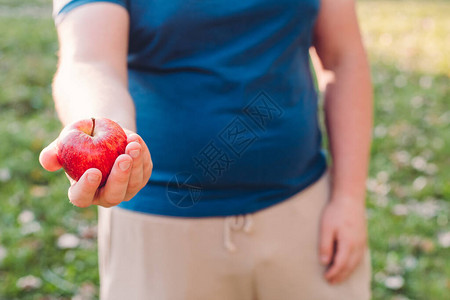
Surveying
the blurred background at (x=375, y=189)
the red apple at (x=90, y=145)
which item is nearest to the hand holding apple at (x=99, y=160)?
the red apple at (x=90, y=145)

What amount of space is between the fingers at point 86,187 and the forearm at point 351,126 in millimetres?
960

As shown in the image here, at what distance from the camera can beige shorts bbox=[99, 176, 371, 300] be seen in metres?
1.47

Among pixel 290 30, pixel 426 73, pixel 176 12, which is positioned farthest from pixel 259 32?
pixel 426 73

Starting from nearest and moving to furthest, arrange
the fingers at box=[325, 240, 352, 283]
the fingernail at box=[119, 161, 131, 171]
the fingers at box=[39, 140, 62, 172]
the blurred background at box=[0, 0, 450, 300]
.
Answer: the fingernail at box=[119, 161, 131, 171]
the fingers at box=[39, 140, 62, 172]
the fingers at box=[325, 240, 352, 283]
the blurred background at box=[0, 0, 450, 300]

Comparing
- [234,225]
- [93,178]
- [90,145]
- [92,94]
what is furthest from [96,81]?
[234,225]

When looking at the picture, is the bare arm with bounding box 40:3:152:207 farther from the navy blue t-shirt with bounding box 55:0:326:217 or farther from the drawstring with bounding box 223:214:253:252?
the drawstring with bounding box 223:214:253:252

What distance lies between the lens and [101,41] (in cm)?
126

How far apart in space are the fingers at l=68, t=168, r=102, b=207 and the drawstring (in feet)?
1.81

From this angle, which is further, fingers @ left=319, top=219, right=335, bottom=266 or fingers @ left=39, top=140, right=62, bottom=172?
fingers @ left=319, top=219, right=335, bottom=266

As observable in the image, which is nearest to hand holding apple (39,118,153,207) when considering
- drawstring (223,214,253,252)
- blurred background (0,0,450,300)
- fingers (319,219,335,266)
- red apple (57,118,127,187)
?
red apple (57,118,127,187)

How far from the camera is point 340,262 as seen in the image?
1.62 meters

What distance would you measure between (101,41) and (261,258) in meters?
0.77

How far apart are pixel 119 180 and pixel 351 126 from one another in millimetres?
1012

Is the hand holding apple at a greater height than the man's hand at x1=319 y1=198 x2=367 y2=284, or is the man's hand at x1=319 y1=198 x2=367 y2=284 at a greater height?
the hand holding apple
